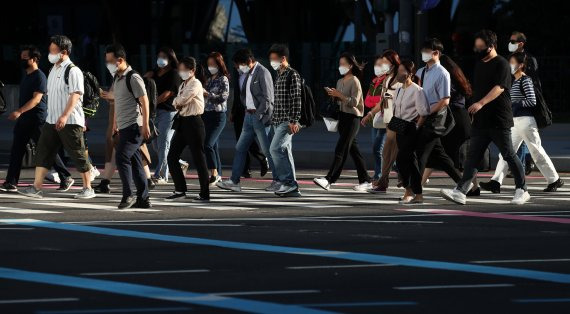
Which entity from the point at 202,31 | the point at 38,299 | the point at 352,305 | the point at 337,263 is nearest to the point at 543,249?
the point at 337,263

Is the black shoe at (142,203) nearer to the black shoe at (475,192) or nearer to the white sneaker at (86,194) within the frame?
the white sneaker at (86,194)

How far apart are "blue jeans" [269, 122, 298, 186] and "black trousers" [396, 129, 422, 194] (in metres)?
1.48

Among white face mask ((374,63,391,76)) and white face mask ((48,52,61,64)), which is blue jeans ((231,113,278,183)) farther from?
white face mask ((48,52,61,64))

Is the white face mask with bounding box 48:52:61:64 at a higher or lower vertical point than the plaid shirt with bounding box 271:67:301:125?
A: higher

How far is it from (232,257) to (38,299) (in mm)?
2371

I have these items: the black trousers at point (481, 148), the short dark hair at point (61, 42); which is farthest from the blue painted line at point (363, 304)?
the short dark hair at point (61, 42)

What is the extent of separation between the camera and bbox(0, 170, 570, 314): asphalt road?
30.0ft

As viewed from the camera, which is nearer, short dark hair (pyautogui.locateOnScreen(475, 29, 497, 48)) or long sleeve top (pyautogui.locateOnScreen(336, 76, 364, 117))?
short dark hair (pyautogui.locateOnScreen(475, 29, 497, 48))

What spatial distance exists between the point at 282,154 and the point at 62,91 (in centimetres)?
243

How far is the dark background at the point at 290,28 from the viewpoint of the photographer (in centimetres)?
3116

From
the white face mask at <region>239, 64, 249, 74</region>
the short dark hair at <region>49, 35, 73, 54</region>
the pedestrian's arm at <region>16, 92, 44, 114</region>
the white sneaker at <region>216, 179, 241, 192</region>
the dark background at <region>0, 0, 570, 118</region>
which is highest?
the dark background at <region>0, 0, 570, 118</region>

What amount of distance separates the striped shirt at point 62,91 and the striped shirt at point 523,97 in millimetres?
4742

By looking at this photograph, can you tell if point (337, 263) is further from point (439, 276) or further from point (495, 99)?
point (495, 99)

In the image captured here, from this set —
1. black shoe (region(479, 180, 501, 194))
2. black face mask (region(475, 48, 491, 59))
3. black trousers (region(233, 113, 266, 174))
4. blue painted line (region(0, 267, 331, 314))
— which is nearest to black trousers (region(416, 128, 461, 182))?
black shoe (region(479, 180, 501, 194))
